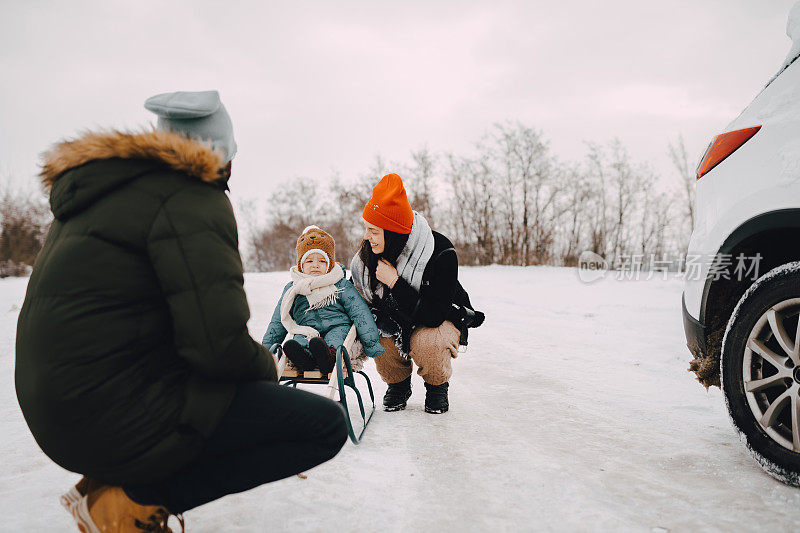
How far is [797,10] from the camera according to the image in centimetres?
262

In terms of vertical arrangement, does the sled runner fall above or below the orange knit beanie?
below

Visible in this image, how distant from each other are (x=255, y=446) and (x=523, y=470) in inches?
59.1

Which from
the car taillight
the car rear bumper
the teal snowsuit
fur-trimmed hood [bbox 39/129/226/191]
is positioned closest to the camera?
fur-trimmed hood [bbox 39/129/226/191]

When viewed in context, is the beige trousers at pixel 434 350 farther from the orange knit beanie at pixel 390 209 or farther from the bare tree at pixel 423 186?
the bare tree at pixel 423 186

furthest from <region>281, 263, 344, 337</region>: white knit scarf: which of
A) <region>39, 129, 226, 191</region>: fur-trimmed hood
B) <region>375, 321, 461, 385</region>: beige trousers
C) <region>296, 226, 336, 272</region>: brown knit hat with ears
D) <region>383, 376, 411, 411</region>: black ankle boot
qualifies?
<region>39, 129, 226, 191</region>: fur-trimmed hood

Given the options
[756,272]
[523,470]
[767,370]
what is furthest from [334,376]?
[756,272]

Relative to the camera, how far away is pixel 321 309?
3816mm

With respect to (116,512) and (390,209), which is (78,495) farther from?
(390,209)

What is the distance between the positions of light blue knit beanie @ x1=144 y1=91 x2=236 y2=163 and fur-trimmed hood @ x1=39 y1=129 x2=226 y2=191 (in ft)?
0.60

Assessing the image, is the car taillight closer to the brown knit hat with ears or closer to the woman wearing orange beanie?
the woman wearing orange beanie

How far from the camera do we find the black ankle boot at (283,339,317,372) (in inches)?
129

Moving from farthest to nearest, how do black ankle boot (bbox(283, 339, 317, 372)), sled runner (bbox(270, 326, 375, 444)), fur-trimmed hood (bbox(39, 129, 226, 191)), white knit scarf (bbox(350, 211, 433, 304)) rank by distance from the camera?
white knit scarf (bbox(350, 211, 433, 304)) < black ankle boot (bbox(283, 339, 317, 372)) < sled runner (bbox(270, 326, 375, 444)) < fur-trimmed hood (bbox(39, 129, 226, 191))

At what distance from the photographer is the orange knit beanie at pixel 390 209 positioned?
369 centimetres

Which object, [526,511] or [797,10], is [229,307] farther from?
[797,10]
